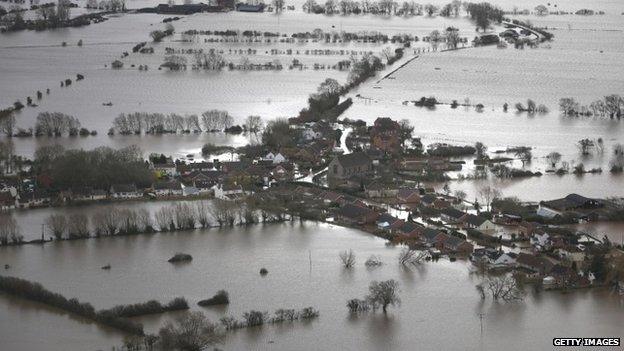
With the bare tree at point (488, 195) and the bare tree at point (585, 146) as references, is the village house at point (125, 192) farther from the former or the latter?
the bare tree at point (585, 146)

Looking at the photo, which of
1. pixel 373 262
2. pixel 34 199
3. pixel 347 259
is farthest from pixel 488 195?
pixel 34 199

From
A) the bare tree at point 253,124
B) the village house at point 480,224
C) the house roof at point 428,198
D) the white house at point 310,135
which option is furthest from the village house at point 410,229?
the bare tree at point 253,124

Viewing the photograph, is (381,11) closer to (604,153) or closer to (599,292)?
(604,153)

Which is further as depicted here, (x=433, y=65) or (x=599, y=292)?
(x=433, y=65)

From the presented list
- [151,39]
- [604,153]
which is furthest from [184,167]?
[151,39]

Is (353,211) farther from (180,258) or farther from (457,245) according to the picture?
(180,258)
